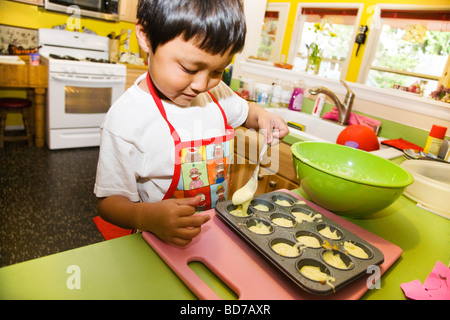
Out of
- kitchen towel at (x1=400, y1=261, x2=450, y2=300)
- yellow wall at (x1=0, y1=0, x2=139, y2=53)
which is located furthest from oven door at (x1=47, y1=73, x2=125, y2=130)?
kitchen towel at (x1=400, y1=261, x2=450, y2=300)

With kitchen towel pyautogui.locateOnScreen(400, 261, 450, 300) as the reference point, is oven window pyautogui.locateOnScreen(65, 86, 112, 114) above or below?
below

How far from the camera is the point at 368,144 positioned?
143 centimetres

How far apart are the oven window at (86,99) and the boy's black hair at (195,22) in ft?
9.02

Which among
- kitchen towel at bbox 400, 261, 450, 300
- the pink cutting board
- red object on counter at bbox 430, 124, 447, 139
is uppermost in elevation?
red object on counter at bbox 430, 124, 447, 139

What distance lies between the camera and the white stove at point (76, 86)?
9.35ft

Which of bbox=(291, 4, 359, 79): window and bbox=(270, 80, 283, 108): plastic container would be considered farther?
bbox=(291, 4, 359, 79): window

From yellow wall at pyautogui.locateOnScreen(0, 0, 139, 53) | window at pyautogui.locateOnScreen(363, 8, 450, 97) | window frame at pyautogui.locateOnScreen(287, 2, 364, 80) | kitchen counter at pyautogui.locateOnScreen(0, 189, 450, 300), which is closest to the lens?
kitchen counter at pyautogui.locateOnScreen(0, 189, 450, 300)

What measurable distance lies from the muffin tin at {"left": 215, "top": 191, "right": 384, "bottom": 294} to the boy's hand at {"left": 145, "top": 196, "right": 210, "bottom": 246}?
0.37 feet

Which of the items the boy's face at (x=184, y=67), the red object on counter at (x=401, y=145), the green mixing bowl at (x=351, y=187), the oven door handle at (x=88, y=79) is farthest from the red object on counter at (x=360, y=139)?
the oven door handle at (x=88, y=79)

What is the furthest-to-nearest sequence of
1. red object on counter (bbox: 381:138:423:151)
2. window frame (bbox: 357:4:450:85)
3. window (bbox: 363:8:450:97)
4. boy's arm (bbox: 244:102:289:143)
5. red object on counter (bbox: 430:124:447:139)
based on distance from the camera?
window frame (bbox: 357:4:450:85) < window (bbox: 363:8:450:97) < red object on counter (bbox: 381:138:423:151) < red object on counter (bbox: 430:124:447:139) < boy's arm (bbox: 244:102:289:143)

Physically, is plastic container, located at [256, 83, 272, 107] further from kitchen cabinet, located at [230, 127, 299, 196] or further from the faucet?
kitchen cabinet, located at [230, 127, 299, 196]

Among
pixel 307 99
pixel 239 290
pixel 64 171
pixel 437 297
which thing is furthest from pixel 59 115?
pixel 437 297

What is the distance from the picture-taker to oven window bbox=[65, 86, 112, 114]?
2965 mm

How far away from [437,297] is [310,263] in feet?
0.75
